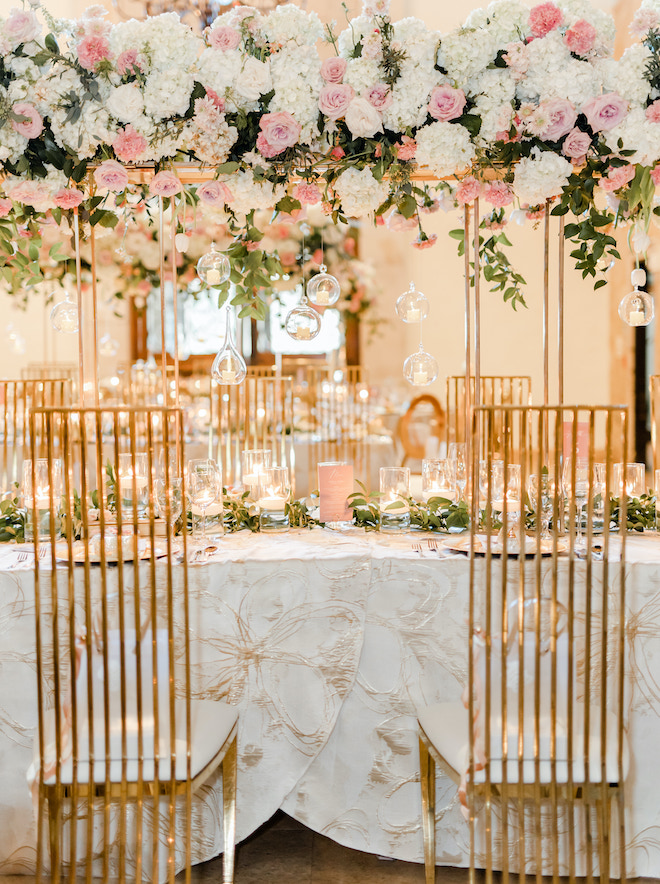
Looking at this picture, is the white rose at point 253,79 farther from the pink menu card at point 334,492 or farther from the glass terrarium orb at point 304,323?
the pink menu card at point 334,492

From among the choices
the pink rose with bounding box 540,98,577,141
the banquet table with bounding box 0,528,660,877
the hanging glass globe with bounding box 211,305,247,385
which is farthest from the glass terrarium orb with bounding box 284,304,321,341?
the pink rose with bounding box 540,98,577,141

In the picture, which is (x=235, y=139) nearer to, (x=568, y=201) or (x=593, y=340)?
(x=568, y=201)

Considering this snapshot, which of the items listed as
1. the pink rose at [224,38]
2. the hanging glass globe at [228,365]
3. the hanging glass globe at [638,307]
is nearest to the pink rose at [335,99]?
the pink rose at [224,38]

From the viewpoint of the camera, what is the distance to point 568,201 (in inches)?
94.3

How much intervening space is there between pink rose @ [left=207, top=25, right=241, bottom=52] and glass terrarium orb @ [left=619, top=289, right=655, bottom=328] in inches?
51.4

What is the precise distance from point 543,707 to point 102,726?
0.92 meters

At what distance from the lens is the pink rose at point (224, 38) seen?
7.23 feet

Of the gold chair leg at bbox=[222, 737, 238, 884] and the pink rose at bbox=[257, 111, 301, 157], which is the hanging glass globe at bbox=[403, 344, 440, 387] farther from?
the gold chair leg at bbox=[222, 737, 238, 884]

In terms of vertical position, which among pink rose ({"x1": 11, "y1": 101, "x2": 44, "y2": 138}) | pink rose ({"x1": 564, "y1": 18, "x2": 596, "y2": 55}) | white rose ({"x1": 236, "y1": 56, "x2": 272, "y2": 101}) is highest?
pink rose ({"x1": 564, "y1": 18, "x2": 596, "y2": 55})

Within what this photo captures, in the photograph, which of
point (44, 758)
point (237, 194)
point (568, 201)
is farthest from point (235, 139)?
point (44, 758)

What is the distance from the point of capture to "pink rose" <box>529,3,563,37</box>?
2.20m

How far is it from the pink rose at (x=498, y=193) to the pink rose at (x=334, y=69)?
564 millimetres

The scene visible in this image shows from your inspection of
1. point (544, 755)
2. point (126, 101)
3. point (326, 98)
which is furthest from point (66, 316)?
point (544, 755)

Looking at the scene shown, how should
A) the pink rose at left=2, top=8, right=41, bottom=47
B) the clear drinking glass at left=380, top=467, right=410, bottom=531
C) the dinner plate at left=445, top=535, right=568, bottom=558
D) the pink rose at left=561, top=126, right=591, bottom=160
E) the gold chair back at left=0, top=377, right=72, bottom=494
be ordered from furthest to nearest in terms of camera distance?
1. the gold chair back at left=0, top=377, right=72, bottom=494
2. the clear drinking glass at left=380, top=467, right=410, bottom=531
3. the pink rose at left=561, top=126, right=591, bottom=160
4. the pink rose at left=2, top=8, right=41, bottom=47
5. the dinner plate at left=445, top=535, right=568, bottom=558
